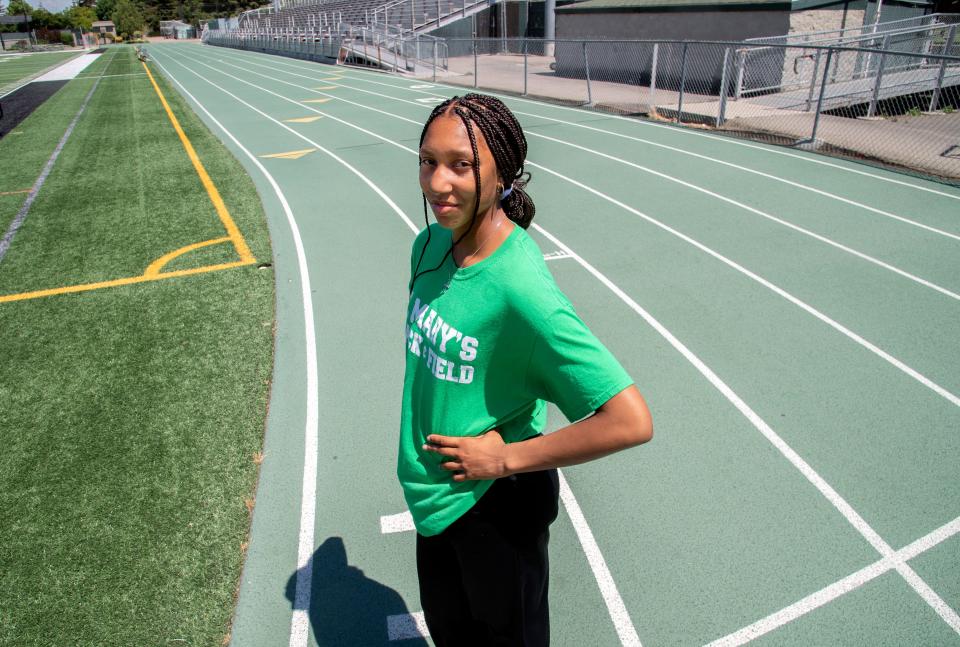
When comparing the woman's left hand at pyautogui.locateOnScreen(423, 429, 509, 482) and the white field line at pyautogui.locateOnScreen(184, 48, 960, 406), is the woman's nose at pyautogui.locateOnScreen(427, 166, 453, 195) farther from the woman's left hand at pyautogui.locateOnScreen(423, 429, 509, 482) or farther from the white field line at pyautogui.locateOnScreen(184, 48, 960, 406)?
the white field line at pyautogui.locateOnScreen(184, 48, 960, 406)

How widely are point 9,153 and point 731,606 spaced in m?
16.6

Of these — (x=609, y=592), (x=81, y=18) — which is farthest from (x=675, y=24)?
(x=81, y=18)

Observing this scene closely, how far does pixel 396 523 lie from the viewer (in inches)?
135

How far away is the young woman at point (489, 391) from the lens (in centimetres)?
138

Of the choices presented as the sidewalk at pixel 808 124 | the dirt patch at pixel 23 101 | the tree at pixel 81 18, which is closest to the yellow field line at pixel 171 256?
the sidewalk at pixel 808 124

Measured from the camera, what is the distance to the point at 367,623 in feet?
9.35

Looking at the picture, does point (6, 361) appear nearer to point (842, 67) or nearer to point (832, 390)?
point (832, 390)

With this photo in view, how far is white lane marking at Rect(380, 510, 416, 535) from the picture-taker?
3.37 m

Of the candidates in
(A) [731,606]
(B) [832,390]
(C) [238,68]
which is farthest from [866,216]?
(C) [238,68]

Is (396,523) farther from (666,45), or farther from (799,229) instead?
(666,45)

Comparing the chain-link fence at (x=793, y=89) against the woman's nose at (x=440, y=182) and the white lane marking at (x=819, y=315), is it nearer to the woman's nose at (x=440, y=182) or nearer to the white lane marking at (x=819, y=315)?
the white lane marking at (x=819, y=315)

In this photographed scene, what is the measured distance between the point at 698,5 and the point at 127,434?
66.0 ft

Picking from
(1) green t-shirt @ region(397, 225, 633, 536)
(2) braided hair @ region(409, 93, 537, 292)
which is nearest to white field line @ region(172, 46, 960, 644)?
(1) green t-shirt @ region(397, 225, 633, 536)

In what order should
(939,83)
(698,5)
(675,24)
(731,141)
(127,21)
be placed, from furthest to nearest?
(127,21)
(675,24)
(698,5)
(939,83)
(731,141)
